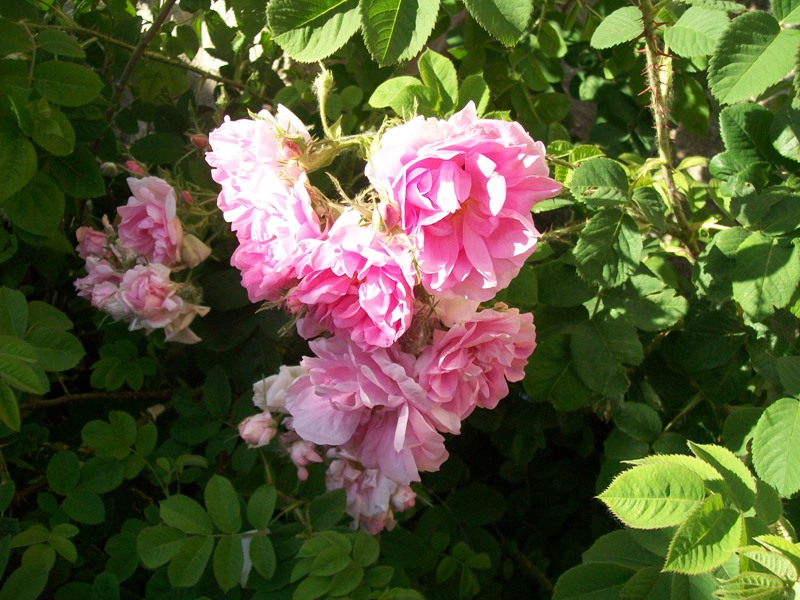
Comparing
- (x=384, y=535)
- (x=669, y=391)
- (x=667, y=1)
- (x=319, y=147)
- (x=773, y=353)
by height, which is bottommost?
(x=384, y=535)

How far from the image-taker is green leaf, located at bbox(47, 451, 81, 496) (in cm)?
109

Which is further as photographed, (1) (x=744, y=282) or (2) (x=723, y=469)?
(1) (x=744, y=282)

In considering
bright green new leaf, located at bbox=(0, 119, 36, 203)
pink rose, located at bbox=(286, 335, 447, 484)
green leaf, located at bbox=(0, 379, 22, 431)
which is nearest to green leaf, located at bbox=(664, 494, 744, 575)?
pink rose, located at bbox=(286, 335, 447, 484)

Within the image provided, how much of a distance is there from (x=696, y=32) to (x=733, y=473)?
0.59 meters

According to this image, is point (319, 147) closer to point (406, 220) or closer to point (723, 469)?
point (406, 220)

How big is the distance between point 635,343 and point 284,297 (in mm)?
516

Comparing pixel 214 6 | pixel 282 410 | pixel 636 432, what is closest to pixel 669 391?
pixel 636 432

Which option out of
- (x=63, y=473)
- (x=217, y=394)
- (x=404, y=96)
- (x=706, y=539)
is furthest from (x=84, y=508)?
(x=706, y=539)

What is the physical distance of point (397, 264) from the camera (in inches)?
27.8

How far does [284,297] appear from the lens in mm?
796

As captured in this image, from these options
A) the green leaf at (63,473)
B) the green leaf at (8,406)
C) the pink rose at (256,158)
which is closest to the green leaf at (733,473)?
the pink rose at (256,158)

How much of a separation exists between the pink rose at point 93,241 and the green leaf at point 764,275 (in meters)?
0.96

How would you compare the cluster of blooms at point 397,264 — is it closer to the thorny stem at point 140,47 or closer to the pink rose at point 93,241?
the pink rose at point 93,241

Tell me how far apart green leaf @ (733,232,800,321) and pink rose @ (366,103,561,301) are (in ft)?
1.17
